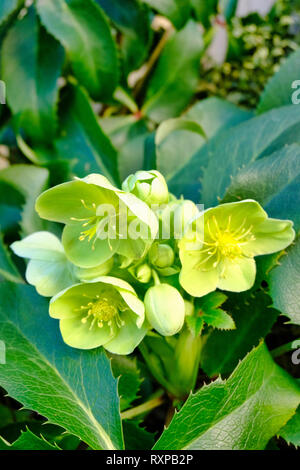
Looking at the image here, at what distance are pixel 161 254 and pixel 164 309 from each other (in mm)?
49

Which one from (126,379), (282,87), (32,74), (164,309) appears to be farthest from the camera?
(32,74)

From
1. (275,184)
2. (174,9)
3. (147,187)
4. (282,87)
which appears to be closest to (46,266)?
(147,187)

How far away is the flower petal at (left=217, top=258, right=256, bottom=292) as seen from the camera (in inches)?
17.1

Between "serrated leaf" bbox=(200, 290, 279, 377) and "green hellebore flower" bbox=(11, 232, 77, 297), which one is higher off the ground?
"green hellebore flower" bbox=(11, 232, 77, 297)

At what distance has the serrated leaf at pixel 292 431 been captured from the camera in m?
0.44

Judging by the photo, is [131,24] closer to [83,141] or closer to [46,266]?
[83,141]

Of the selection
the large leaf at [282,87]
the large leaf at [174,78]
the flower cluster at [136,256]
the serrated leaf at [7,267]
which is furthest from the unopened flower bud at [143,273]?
the large leaf at [174,78]

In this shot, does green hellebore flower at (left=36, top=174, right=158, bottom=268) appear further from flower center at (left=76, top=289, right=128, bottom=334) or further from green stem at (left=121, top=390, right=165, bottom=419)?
green stem at (left=121, top=390, right=165, bottom=419)

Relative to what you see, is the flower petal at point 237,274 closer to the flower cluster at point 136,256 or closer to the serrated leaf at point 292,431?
the flower cluster at point 136,256

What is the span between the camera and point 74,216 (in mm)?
432

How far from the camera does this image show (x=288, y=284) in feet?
1.49

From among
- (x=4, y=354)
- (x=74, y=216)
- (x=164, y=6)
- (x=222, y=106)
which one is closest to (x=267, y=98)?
(x=222, y=106)

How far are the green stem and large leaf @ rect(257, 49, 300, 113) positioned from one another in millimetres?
368

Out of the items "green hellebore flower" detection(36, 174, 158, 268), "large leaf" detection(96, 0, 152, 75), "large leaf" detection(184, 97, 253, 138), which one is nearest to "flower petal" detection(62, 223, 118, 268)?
"green hellebore flower" detection(36, 174, 158, 268)
